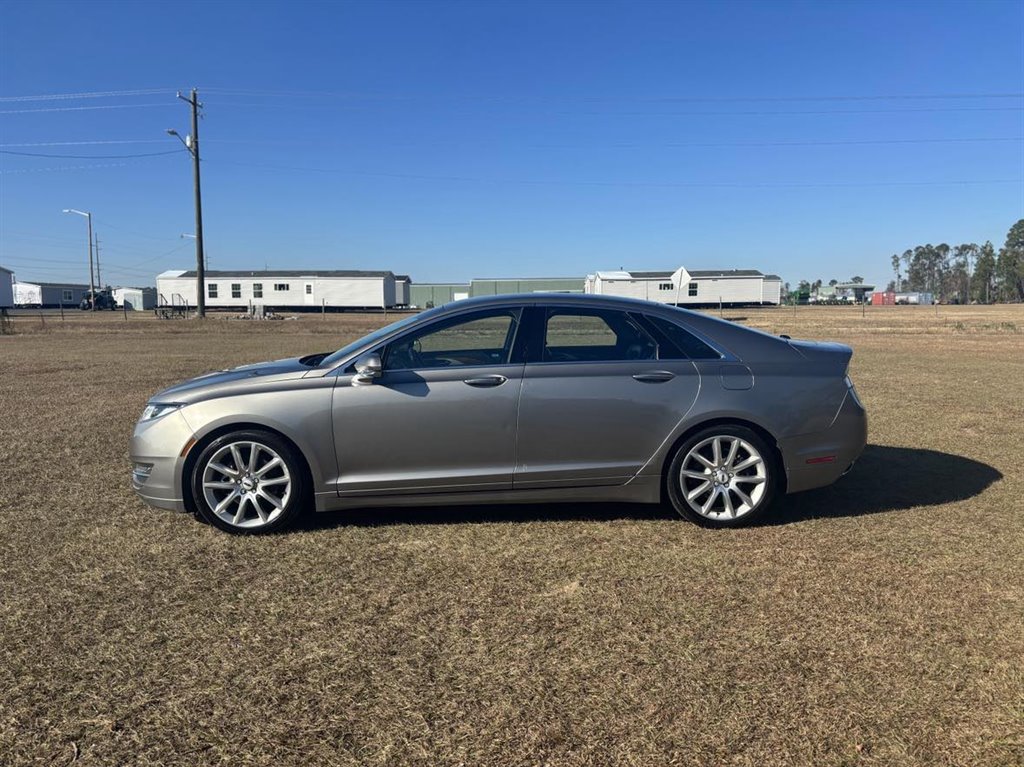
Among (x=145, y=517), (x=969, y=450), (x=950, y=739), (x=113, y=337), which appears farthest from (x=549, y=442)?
(x=113, y=337)

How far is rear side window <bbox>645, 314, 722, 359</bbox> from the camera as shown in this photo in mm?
4719

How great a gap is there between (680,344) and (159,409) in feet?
11.7

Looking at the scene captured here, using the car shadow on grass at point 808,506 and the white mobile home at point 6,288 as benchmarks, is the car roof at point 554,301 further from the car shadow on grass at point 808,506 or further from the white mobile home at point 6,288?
the white mobile home at point 6,288

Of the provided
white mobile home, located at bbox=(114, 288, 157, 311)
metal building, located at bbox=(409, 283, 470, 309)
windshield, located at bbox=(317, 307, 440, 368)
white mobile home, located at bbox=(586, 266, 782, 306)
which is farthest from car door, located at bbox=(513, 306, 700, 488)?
white mobile home, located at bbox=(114, 288, 157, 311)

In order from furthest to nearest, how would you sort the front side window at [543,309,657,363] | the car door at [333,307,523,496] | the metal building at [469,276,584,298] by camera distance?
1. the metal building at [469,276,584,298]
2. the front side window at [543,309,657,363]
3. the car door at [333,307,523,496]

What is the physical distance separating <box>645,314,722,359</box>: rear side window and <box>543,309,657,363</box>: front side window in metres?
0.10

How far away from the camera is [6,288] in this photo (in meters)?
76.4

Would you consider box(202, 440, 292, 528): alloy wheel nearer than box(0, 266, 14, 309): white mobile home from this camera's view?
Yes

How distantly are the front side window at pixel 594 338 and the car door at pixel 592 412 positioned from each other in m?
0.02

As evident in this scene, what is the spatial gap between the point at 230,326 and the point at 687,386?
3331cm

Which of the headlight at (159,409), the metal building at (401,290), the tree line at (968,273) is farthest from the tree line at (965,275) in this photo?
the headlight at (159,409)

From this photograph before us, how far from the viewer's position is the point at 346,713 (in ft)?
8.52

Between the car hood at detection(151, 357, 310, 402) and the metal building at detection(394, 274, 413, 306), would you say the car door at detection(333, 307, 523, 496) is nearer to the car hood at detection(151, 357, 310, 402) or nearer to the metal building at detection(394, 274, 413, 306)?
the car hood at detection(151, 357, 310, 402)

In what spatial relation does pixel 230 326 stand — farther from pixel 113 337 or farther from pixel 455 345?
pixel 455 345
